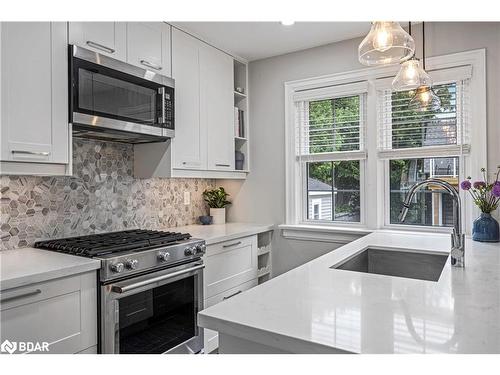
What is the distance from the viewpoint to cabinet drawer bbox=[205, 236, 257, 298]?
261 cm

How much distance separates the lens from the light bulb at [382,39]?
1524 mm

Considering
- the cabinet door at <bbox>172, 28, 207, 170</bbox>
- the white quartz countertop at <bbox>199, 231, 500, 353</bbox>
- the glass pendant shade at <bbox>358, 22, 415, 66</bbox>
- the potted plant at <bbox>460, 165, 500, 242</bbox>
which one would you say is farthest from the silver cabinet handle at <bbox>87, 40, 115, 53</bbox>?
the potted plant at <bbox>460, 165, 500, 242</bbox>

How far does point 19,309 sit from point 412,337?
1.53 meters

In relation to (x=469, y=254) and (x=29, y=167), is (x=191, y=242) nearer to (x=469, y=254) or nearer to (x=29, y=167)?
(x=29, y=167)

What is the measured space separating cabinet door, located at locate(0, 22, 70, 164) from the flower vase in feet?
8.28

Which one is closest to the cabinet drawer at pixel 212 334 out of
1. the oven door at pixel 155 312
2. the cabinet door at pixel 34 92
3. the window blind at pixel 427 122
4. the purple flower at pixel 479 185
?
the oven door at pixel 155 312

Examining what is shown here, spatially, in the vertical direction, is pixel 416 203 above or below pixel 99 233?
above

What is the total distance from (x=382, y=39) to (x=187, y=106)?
5.42 feet

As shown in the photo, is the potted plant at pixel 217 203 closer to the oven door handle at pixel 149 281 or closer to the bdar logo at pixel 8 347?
the oven door handle at pixel 149 281

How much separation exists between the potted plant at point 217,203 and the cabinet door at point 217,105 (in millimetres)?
332

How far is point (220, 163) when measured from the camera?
3158 mm

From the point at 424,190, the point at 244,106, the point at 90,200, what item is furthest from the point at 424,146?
the point at 90,200

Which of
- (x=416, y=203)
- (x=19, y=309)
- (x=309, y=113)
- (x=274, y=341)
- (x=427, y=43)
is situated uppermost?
(x=427, y=43)
